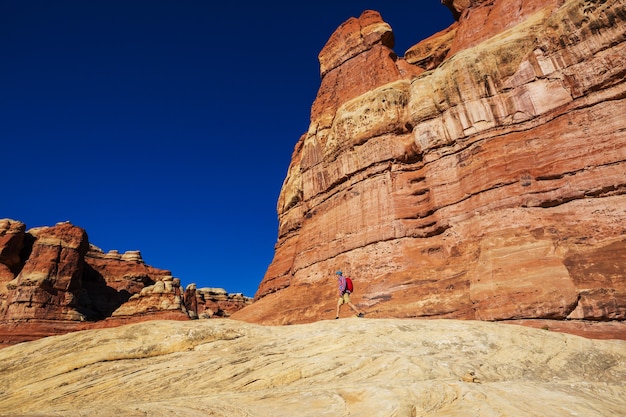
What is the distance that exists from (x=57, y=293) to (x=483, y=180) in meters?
55.8

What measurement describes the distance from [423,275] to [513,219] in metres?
6.03

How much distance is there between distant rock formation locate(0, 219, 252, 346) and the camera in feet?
155

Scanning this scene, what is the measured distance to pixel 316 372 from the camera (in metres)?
7.80

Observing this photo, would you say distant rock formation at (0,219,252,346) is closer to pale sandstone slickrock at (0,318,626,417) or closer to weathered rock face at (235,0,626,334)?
weathered rock face at (235,0,626,334)

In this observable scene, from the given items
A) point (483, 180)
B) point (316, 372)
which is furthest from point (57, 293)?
point (316, 372)

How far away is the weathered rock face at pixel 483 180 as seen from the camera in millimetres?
17422

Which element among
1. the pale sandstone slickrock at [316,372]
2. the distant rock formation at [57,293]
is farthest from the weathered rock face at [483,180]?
the distant rock formation at [57,293]

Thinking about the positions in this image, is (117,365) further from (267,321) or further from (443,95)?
(443,95)

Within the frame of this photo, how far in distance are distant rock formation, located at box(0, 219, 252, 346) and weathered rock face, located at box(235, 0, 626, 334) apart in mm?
Result: 20441

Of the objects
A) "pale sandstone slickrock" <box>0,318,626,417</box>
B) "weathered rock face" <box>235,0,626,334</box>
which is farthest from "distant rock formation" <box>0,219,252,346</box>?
"pale sandstone slickrock" <box>0,318,626,417</box>

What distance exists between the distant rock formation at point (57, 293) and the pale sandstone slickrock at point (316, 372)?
40170 millimetres

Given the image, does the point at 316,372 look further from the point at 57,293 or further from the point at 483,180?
the point at 57,293

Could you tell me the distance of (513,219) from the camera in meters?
20.2

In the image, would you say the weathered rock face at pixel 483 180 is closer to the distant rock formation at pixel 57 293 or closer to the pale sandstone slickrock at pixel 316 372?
the pale sandstone slickrock at pixel 316 372
